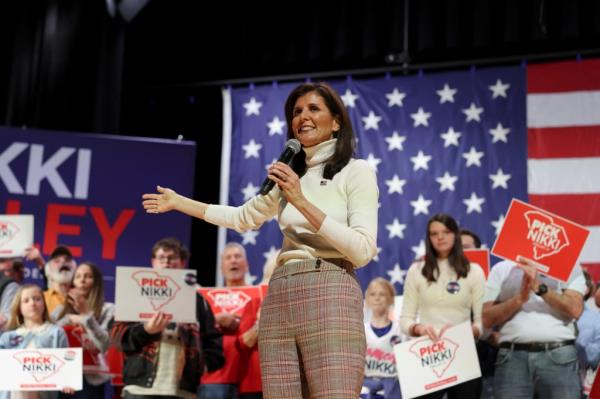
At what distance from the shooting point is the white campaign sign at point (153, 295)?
509 centimetres

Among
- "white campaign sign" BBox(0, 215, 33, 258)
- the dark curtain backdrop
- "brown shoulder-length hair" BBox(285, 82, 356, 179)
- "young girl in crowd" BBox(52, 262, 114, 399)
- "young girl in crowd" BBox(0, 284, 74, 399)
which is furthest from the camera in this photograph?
the dark curtain backdrop

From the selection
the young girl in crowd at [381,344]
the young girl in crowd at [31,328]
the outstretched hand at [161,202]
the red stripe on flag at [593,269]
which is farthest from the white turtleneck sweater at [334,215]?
the red stripe on flag at [593,269]

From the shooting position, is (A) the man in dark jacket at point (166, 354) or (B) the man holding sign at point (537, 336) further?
(A) the man in dark jacket at point (166, 354)

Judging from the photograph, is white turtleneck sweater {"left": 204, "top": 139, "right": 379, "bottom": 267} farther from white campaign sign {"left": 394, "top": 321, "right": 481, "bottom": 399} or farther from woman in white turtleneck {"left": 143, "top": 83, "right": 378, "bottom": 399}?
white campaign sign {"left": 394, "top": 321, "right": 481, "bottom": 399}

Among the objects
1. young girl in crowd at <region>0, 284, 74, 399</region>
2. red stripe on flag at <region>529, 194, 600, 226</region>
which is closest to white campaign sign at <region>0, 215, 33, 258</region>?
young girl in crowd at <region>0, 284, 74, 399</region>

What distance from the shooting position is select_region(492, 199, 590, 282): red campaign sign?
4.50m

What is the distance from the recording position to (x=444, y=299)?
4750 millimetres

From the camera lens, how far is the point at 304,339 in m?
2.18

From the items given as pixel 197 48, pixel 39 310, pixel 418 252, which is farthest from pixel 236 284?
pixel 197 48

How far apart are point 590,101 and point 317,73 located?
8.22 ft

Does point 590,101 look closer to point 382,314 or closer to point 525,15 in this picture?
point 525,15

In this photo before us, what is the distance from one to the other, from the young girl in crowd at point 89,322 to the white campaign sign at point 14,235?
1.48 ft

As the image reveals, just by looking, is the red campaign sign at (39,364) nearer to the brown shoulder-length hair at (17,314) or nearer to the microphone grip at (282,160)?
the brown shoulder-length hair at (17,314)

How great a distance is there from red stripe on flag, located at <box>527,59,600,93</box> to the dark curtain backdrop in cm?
23
